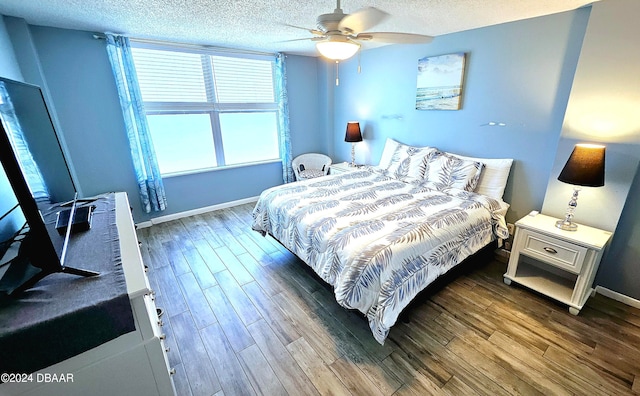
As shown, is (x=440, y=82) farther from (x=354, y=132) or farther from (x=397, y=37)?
(x=397, y=37)

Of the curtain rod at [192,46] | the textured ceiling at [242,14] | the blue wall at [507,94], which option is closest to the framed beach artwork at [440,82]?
the blue wall at [507,94]

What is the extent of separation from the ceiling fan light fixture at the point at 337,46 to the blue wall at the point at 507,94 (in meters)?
1.80

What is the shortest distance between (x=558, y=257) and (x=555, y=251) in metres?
0.05

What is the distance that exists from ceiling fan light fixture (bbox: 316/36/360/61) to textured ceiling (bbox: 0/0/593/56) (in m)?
0.54

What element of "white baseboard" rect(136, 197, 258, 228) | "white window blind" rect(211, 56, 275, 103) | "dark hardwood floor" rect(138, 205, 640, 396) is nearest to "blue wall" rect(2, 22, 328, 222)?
"white baseboard" rect(136, 197, 258, 228)

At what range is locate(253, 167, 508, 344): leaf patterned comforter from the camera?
1.67 meters

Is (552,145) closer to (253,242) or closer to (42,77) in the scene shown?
(253,242)

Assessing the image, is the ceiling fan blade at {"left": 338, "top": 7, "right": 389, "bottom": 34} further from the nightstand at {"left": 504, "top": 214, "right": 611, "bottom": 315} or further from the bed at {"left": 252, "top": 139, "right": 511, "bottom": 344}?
the nightstand at {"left": 504, "top": 214, "right": 611, "bottom": 315}

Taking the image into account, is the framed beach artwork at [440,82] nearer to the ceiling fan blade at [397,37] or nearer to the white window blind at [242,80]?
the ceiling fan blade at [397,37]

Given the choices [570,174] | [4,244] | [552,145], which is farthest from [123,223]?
[552,145]

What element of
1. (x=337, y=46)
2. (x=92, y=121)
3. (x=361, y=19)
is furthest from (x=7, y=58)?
(x=361, y=19)

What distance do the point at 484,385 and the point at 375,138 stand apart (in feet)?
10.7

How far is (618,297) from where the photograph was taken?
83.8 inches

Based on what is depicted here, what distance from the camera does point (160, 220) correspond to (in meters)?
3.67
